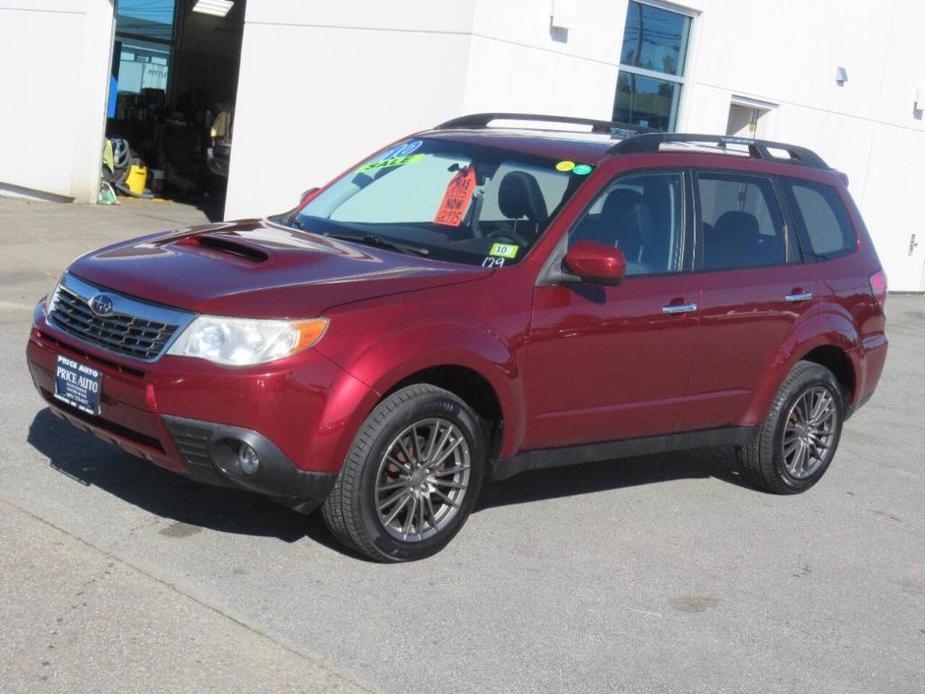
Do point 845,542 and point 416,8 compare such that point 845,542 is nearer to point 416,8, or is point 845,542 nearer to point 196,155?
point 416,8

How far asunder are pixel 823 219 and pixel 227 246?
346cm

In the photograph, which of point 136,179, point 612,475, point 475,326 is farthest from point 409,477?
point 136,179

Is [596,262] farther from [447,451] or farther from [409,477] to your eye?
[409,477]

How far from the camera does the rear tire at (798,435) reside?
6.89 meters

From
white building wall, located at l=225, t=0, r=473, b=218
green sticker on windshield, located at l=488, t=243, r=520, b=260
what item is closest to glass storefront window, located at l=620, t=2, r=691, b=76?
white building wall, located at l=225, t=0, r=473, b=218

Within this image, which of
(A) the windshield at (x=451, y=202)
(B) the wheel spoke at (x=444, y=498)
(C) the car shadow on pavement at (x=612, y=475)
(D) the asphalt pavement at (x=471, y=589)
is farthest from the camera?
(C) the car shadow on pavement at (x=612, y=475)

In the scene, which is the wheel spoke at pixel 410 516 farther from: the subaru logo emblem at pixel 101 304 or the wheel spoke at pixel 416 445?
the subaru logo emblem at pixel 101 304

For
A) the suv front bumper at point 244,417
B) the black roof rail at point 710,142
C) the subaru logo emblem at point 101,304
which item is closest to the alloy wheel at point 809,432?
the black roof rail at point 710,142

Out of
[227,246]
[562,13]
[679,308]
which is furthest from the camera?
[562,13]

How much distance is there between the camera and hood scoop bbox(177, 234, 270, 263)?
532 centimetres

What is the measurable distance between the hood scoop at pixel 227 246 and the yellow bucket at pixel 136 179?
1338 cm

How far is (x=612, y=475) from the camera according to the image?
7152 millimetres

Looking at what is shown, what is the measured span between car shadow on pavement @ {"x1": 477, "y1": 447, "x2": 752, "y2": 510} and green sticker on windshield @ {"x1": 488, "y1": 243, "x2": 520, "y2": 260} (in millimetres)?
1313

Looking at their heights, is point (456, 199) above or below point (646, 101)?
below
